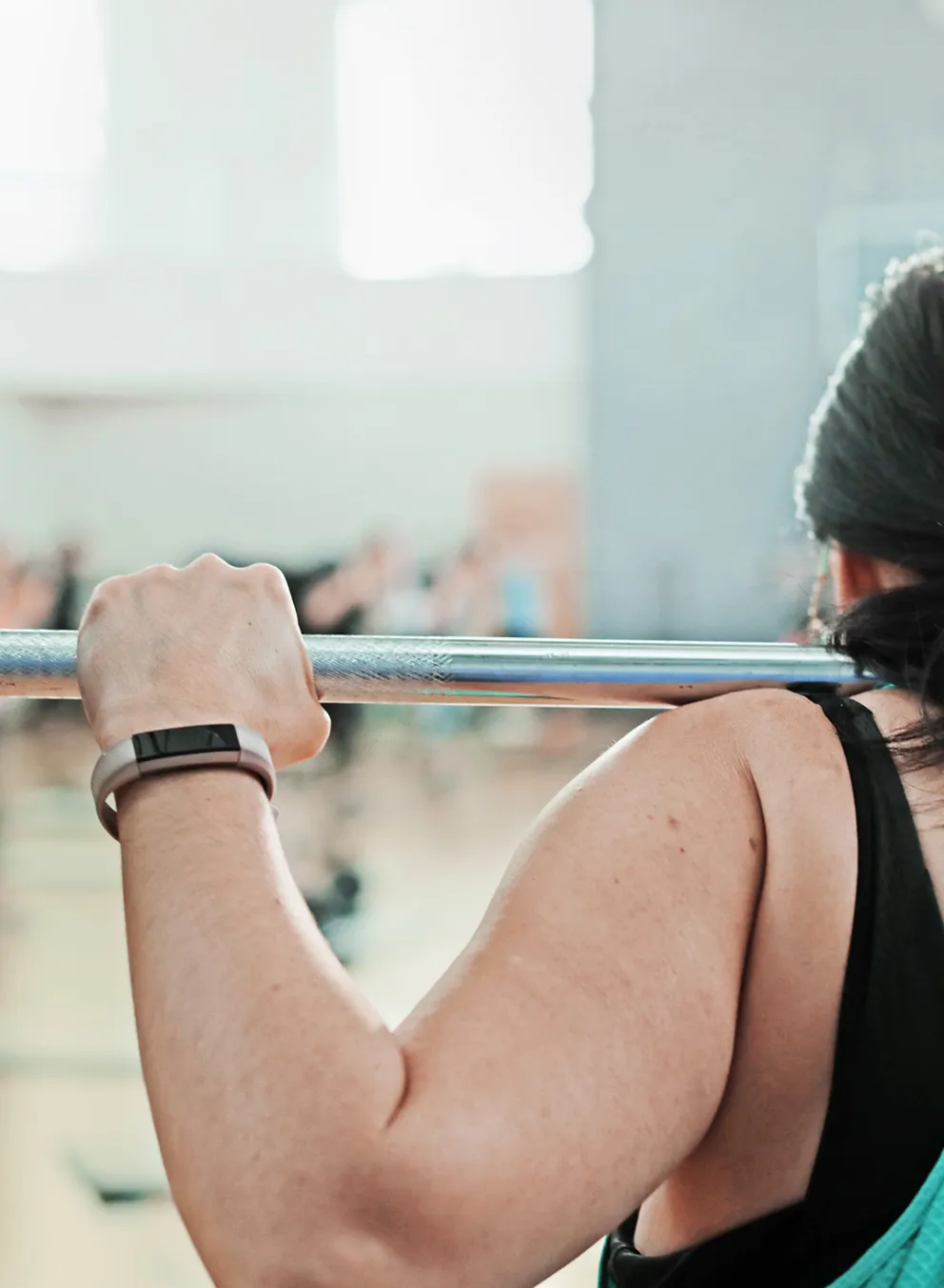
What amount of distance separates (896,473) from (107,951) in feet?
9.43

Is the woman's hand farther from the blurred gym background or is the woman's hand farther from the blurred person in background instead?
the blurred gym background

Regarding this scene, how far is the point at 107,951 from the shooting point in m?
3.13

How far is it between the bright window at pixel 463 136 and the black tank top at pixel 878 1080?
20.0 feet

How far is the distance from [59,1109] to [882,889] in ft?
6.26

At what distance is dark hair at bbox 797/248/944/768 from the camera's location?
60 centimetres

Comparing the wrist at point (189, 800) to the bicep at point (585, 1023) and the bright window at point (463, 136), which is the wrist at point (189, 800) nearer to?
the bicep at point (585, 1023)

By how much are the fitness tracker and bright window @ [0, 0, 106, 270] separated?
698 centimetres

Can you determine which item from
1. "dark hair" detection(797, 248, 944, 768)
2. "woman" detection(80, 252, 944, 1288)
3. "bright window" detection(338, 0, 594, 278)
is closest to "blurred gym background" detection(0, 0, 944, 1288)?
"bright window" detection(338, 0, 594, 278)

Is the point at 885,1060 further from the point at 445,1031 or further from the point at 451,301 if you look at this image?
the point at 451,301

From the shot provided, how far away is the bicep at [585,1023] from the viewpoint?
1.39 feet

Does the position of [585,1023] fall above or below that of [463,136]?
below

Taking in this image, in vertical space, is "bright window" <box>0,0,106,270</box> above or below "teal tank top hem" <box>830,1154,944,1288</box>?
above

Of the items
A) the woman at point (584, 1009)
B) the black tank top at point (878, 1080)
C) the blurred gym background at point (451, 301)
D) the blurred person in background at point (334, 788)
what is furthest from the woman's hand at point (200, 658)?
the blurred gym background at point (451, 301)

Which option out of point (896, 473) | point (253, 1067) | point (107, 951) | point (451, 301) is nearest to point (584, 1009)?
point (253, 1067)
